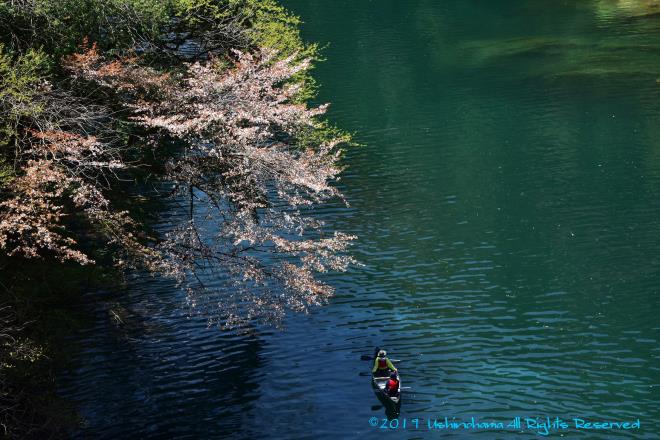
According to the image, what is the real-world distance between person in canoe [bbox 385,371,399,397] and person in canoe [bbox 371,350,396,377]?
43 centimetres

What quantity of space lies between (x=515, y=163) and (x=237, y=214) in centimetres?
2282

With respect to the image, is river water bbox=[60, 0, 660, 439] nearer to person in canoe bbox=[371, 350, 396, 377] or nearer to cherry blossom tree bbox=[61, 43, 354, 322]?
person in canoe bbox=[371, 350, 396, 377]

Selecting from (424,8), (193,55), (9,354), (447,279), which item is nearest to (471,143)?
(447,279)

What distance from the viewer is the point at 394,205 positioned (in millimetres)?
40375

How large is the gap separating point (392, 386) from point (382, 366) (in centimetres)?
104

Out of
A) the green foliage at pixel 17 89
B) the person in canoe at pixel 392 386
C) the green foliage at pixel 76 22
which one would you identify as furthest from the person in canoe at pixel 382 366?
the green foliage at pixel 76 22

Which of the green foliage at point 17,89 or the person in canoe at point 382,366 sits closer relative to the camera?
the green foliage at point 17,89

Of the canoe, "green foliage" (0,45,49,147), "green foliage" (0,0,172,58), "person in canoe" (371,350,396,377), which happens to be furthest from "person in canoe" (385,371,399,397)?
"green foliage" (0,0,172,58)

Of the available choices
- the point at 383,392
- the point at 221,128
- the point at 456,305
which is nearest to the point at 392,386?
the point at 383,392

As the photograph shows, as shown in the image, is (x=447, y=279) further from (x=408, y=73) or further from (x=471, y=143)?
(x=408, y=73)

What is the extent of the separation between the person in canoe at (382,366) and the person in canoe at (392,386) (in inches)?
16.8

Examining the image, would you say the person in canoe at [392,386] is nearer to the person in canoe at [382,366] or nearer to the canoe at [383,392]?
the canoe at [383,392]

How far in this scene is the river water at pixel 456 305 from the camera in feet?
79.2

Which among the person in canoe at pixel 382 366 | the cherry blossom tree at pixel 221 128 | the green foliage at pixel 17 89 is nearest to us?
the green foliage at pixel 17 89
